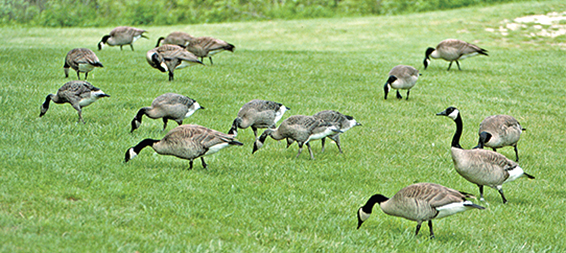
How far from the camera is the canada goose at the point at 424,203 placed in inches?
251

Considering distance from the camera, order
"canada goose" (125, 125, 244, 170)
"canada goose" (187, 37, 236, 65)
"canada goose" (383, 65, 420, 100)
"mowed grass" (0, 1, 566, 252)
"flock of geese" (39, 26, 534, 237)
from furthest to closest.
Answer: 1. "canada goose" (187, 37, 236, 65)
2. "canada goose" (383, 65, 420, 100)
3. "canada goose" (125, 125, 244, 170)
4. "flock of geese" (39, 26, 534, 237)
5. "mowed grass" (0, 1, 566, 252)

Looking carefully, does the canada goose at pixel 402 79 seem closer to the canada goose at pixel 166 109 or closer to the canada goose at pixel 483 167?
the canada goose at pixel 166 109

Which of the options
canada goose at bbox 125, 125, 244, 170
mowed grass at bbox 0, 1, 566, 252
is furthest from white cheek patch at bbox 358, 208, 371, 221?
canada goose at bbox 125, 125, 244, 170

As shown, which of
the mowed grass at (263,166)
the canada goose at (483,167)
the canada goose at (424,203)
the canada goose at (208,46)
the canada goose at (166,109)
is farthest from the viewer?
the canada goose at (208,46)

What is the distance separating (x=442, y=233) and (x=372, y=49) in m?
20.5

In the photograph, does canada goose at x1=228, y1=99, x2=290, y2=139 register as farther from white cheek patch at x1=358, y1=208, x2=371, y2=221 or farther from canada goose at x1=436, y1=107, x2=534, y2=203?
white cheek patch at x1=358, y1=208, x2=371, y2=221

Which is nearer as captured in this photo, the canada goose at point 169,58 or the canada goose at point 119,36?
the canada goose at point 169,58

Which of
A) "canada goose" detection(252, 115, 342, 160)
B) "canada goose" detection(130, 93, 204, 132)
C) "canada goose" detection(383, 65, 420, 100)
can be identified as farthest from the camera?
"canada goose" detection(383, 65, 420, 100)

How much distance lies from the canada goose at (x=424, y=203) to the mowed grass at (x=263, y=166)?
373 mm

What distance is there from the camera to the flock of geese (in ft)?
21.6

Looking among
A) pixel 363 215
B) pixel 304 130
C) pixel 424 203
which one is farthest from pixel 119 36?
pixel 424 203

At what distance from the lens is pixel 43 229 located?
5664 mm

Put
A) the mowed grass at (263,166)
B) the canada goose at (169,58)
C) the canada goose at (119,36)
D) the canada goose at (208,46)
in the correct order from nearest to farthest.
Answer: the mowed grass at (263,166)
the canada goose at (169,58)
the canada goose at (208,46)
the canada goose at (119,36)

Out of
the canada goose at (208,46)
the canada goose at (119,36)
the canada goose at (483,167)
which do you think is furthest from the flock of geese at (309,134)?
the canada goose at (119,36)
